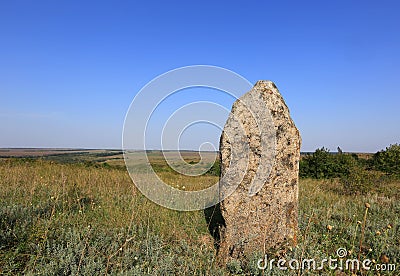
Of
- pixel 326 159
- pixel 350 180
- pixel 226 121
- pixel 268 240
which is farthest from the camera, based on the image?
pixel 326 159

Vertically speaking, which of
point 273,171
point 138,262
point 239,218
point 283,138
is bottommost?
point 138,262

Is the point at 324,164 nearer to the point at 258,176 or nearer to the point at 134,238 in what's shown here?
the point at 258,176

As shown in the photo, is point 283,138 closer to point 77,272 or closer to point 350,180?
point 77,272

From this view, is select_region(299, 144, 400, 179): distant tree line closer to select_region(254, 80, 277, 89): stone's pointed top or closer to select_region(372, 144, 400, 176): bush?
select_region(372, 144, 400, 176): bush

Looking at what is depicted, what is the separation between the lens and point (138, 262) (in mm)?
3625

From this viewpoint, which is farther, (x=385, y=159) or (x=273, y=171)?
(x=385, y=159)

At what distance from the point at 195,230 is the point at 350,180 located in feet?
23.5

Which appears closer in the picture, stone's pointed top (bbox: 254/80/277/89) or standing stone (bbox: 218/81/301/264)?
standing stone (bbox: 218/81/301/264)

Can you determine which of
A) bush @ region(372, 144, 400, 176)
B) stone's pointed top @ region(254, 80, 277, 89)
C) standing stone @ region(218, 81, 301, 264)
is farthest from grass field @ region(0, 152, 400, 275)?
bush @ region(372, 144, 400, 176)

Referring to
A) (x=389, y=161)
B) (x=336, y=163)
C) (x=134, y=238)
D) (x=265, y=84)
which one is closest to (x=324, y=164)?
(x=336, y=163)

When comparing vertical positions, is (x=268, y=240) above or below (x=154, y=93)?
below

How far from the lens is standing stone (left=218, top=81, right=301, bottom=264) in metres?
4.33

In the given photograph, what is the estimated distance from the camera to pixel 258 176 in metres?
4.44

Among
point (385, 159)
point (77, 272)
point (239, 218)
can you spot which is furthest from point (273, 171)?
point (385, 159)
